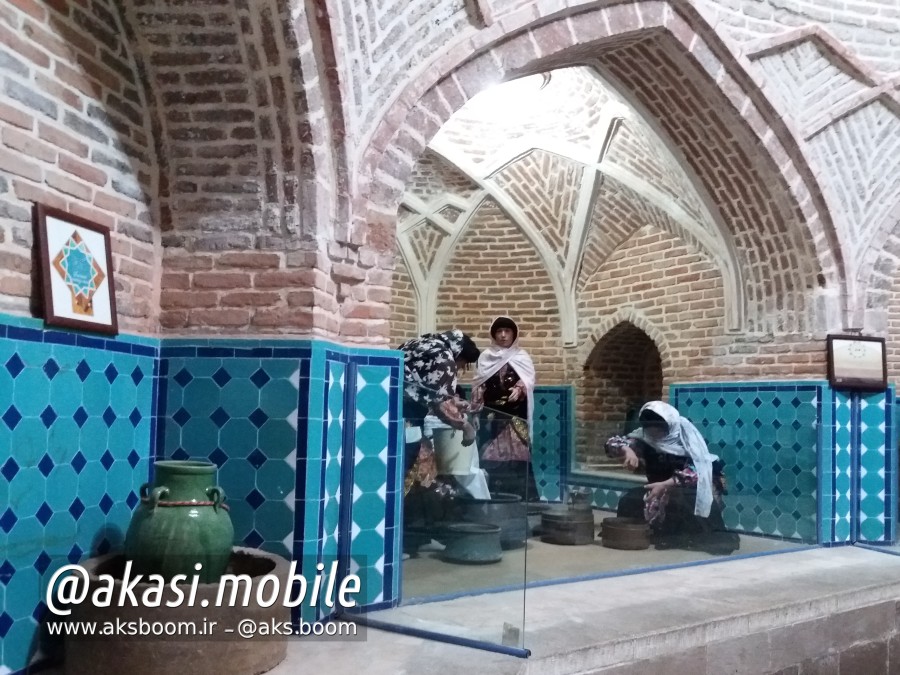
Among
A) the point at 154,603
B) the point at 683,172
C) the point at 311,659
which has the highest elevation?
the point at 683,172

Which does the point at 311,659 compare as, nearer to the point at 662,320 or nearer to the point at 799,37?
the point at 799,37

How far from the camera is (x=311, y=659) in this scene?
322cm

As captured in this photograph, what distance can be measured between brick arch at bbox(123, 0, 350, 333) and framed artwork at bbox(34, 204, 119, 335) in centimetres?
44

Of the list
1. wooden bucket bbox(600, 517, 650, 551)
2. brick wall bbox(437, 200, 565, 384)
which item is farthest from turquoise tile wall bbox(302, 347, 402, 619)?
brick wall bbox(437, 200, 565, 384)

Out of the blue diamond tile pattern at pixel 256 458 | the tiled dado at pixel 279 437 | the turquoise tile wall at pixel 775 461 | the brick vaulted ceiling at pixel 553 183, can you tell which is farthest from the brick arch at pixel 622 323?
the blue diamond tile pattern at pixel 256 458

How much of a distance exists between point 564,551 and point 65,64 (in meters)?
3.57

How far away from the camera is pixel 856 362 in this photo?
20.3ft

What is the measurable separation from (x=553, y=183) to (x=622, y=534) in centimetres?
481

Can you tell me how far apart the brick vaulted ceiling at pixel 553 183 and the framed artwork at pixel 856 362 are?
0.98 meters

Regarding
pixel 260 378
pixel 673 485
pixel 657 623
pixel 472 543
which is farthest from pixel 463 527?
pixel 673 485

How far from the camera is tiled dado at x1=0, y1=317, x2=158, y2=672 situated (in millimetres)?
2961

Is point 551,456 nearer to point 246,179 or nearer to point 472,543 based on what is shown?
point 472,543

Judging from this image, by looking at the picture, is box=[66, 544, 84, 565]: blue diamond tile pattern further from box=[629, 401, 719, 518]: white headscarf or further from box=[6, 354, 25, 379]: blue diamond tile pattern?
box=[629, 401, 719, 518]: white headscarf

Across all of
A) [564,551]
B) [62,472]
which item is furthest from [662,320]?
[62,472]
